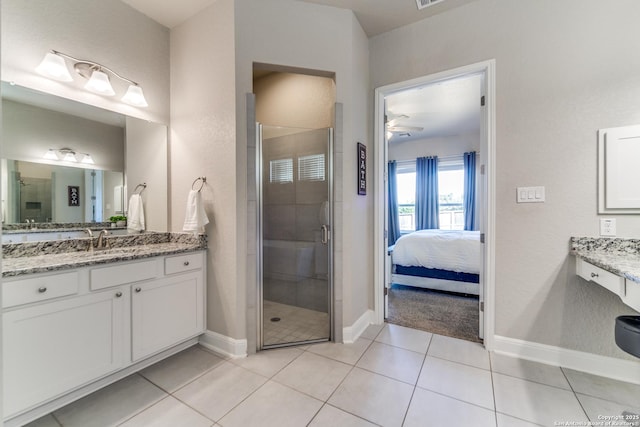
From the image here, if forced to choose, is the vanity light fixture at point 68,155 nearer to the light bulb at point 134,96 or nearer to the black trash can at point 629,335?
the light bulb at point 134,96

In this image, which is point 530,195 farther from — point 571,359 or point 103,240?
point 103,240

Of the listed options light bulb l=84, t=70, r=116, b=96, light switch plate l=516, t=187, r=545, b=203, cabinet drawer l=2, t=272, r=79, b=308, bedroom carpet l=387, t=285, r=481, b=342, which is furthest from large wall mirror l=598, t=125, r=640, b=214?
light bulb l=84, t=70, r=116, b=96

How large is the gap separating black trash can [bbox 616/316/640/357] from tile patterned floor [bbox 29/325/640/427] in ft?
1.63

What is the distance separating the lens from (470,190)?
19.7 ft

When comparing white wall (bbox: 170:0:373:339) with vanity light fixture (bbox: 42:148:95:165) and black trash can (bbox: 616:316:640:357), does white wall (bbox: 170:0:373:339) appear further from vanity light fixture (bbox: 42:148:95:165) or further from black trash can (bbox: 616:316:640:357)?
black trash can (bbox: 616:316:640:357)

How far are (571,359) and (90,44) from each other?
429 centimetres

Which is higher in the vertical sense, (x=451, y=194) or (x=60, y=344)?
(x=451, y=194)

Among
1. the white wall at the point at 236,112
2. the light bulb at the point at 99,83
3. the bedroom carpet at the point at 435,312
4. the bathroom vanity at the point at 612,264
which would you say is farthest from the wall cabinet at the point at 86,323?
the bathroom vanity at the point at 612,264

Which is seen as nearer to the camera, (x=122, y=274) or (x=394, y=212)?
(x=122, y=274)

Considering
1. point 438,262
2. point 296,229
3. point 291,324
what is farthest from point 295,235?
point 438,262

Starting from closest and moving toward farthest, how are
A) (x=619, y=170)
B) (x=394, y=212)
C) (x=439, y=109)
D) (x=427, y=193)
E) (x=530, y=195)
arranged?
(x=619, y=170) → (x=530, y=195) → (x=439, y=109) → (x=427, y=193) → (x=394, y=212)

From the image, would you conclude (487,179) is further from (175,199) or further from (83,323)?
(83,323)

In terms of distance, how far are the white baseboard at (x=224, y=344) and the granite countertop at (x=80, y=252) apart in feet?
→ 2.45

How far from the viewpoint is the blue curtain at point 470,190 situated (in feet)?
19.6
